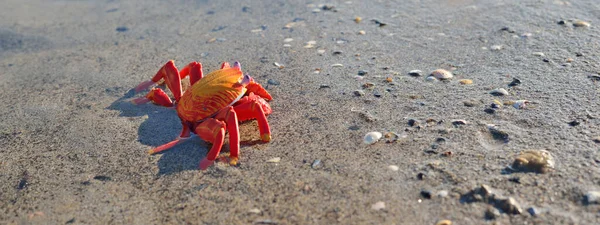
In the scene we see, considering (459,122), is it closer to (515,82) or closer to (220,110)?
(515,82)

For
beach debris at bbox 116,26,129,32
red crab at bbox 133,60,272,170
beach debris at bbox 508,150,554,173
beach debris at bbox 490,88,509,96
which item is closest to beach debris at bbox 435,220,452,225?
beach debris at bbox 508,150,554,173

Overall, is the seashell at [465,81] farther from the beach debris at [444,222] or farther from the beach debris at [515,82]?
the beach debris at [444,222]

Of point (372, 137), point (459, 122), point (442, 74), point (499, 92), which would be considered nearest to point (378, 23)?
point (442, 74)

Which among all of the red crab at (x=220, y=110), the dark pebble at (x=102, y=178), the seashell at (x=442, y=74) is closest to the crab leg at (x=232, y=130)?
the red crab at (x=220, y=110)

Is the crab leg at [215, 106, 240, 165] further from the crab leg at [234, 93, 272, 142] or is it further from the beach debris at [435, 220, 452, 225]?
the beach debris at [435, 220, 452, 225]

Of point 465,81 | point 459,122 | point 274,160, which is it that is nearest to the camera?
point 274,160

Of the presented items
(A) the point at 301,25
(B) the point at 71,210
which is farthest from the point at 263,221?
(A) the point at 301,25

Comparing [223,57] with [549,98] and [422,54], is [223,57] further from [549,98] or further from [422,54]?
[549,98]

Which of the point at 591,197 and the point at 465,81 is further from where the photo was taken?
the point at 465,81
